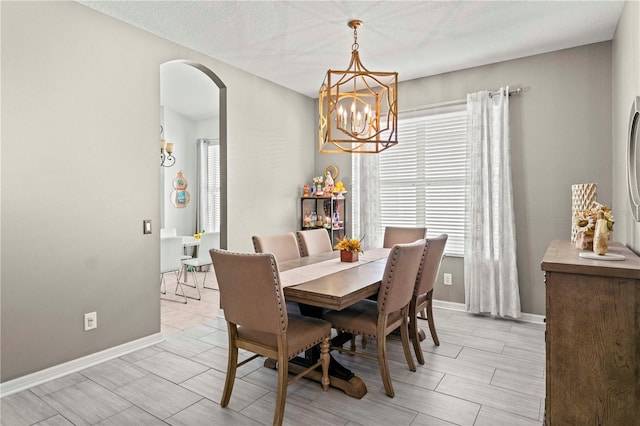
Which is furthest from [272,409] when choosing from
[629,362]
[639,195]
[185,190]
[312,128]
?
[185,190]

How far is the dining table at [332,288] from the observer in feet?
6.84

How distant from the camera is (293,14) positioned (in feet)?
9.21

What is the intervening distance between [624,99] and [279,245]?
2761 mm

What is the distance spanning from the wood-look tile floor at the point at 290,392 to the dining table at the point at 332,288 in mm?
95

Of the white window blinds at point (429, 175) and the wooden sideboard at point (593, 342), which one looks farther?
the white window blinds at point (429, 175)

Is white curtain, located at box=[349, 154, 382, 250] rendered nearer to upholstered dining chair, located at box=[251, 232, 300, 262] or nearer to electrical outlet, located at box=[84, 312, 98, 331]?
upholstered dining chair, located at box=[251, 232, 300, 262]

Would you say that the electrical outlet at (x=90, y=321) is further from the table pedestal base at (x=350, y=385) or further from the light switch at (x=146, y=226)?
the table pedestal base at (x=350, y=385)

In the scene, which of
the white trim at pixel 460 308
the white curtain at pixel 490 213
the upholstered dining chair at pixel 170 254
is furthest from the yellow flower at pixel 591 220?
the upholstered dining chair at pixel 170 254

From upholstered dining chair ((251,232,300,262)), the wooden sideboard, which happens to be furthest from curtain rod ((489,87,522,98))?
the wooden sideboard

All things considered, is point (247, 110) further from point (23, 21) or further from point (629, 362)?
point (629, 362)

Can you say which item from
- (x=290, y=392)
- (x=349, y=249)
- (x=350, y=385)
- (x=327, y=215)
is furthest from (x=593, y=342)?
(x=327, y=215)

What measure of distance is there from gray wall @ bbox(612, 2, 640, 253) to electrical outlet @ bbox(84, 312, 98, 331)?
353 cm

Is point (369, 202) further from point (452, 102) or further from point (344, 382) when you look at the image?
point (344, 382)

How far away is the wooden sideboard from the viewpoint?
1.46 meters
